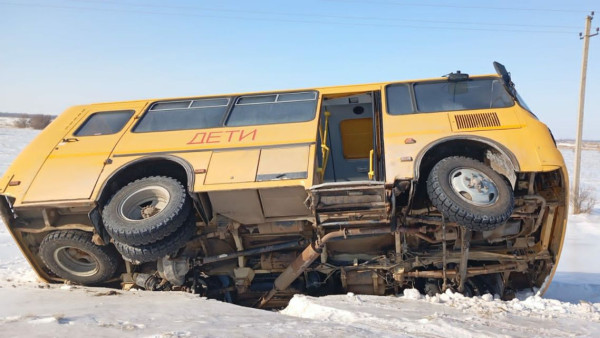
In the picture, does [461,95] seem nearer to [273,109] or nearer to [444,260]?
[444,260]

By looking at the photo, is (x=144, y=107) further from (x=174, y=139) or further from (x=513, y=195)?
(x=513, y=195)

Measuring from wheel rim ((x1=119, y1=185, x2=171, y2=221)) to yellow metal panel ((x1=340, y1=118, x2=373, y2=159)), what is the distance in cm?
298

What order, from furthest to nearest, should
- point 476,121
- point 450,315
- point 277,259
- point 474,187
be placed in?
point 277,259, point 476,121, point 474,187, point 450,315

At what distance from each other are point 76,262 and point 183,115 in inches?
95.6

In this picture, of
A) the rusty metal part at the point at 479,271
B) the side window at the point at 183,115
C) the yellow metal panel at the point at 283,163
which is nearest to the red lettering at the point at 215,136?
the side window at the point at 183,115

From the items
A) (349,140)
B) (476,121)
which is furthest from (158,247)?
(476,121)

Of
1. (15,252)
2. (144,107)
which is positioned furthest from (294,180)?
(15,252)

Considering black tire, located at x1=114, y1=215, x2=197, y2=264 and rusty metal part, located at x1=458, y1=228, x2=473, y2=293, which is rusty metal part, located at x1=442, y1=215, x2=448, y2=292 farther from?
black tire, located at x1=114, y1=215, x2=197, y2=264

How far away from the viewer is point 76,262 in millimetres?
6070

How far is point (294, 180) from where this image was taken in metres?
5.09

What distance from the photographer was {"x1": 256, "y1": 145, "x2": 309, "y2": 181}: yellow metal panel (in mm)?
5148

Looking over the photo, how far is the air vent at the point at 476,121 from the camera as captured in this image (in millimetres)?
5309

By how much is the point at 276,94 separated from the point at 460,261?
10.5 ft

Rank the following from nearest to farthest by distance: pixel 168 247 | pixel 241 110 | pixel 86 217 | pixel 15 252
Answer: pixel 168 247
pixel 86 217
pixel 241 110
pixel 15 252
